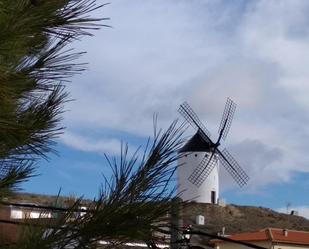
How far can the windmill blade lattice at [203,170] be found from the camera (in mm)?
55809

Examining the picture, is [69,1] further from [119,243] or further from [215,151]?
[215,151]

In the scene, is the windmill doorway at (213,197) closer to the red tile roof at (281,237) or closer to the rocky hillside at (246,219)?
the rocky hillside at (246,219)

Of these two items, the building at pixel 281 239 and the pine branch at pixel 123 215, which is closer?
the pine branch at pixel 123 215

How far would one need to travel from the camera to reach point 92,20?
11.8ft

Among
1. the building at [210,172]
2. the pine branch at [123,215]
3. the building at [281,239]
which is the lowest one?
the pine branch at [123,215]

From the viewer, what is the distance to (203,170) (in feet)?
201

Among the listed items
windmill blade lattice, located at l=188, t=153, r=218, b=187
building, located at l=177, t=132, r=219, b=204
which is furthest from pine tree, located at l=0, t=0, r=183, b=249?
windmill blade lattice, located at l=188, t=153, r=218, b=187

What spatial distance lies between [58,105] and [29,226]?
958 millimetres

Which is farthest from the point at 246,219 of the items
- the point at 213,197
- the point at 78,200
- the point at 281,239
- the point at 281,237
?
the point at 78,200

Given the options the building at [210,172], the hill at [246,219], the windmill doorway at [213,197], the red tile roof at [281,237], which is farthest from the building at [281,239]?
the windmill doorway at [213,197]

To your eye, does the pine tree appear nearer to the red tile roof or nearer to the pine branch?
the pine branch

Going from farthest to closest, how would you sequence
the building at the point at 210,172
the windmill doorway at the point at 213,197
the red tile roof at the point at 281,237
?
the windmill doorway at the point at 213,197, the building at the point at 210,172, the red tile roof at the point at 281,237

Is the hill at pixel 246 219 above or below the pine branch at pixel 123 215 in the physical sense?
above

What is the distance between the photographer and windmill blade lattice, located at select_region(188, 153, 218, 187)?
5581 centimetres
